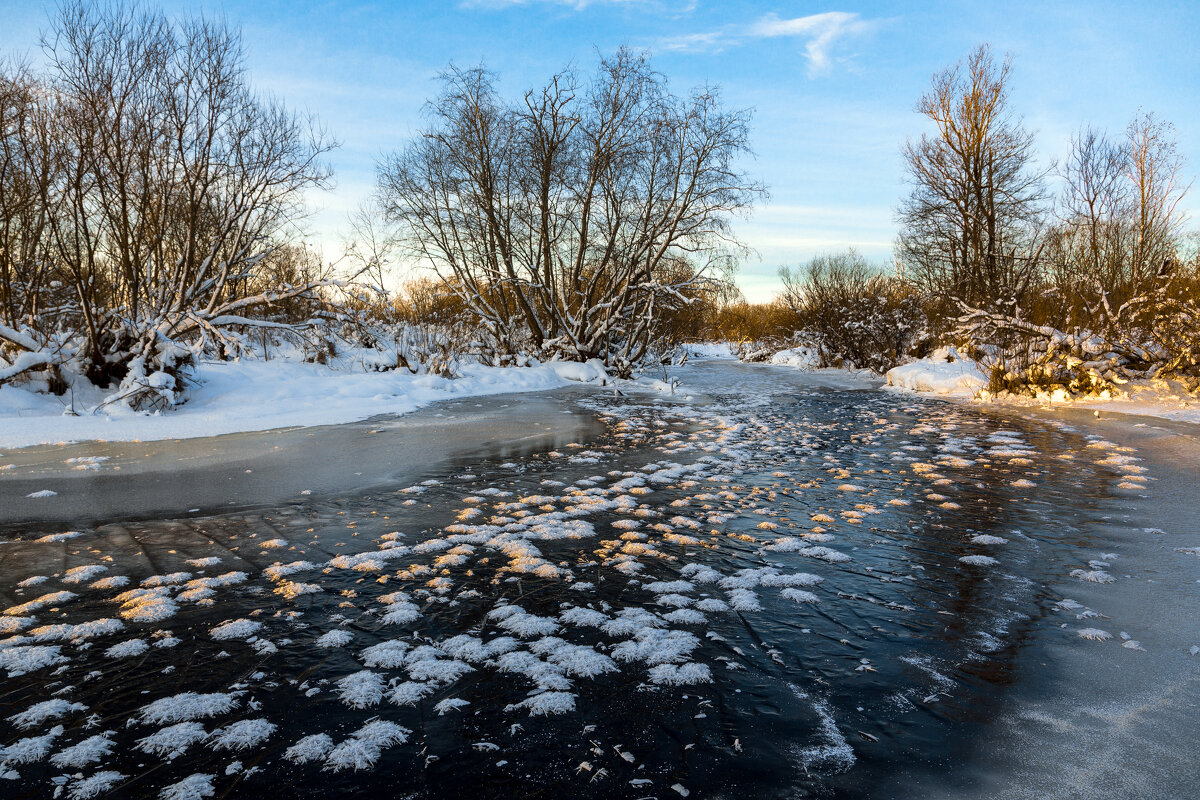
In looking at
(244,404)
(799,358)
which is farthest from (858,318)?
(244,404)

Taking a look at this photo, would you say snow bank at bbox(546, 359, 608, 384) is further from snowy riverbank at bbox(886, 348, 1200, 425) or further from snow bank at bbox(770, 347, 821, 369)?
snow bank at bbox(770, 347, 821, 369)

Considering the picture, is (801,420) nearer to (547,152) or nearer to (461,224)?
(547,152)

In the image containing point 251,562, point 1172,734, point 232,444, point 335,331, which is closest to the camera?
point 1172,734

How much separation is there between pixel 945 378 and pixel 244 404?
1684 centimetres

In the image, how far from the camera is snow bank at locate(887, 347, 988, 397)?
647 inches

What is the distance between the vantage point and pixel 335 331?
555 inches

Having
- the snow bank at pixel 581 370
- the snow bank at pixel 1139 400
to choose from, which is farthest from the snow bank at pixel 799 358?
the snow bank at pixel 1139 400

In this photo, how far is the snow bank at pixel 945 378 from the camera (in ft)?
53.9

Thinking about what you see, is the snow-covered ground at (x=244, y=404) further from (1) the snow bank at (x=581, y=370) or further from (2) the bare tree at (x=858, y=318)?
(2) the bare tree at (x=858, y=318)

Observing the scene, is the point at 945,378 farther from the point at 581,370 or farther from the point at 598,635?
the point at 598,635

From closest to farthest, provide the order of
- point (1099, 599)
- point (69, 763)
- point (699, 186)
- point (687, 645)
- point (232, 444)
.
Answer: point (69, 763), point (687, 645), point (1099, 599), point (232, 444), point (699, 186)

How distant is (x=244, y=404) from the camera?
485 inches

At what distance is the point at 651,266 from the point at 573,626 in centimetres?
1821

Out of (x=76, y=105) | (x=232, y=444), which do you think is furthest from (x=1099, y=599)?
(x=76, y=105)
